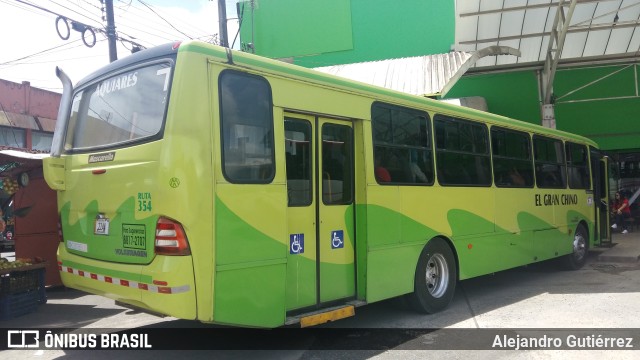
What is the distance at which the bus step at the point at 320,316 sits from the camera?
5229mm

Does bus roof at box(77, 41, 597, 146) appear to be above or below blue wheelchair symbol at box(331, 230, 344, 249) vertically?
above

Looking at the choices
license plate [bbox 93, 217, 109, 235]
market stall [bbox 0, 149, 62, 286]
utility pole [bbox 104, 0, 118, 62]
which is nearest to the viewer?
license plate [bbox 93, 217, 109, 235]

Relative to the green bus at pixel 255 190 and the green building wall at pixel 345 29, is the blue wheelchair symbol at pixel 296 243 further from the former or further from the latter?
the green building wall at pixel 345 29

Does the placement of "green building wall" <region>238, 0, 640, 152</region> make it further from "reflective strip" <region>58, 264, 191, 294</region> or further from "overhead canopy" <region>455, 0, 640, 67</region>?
"reflective strip" <region>58, 264, 191, 294</region>

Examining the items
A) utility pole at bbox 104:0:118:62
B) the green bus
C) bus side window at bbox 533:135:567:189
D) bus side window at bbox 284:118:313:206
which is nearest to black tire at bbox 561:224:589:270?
bus side window at bbox 533:135:567:189

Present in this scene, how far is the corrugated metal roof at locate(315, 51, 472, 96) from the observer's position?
14.2m

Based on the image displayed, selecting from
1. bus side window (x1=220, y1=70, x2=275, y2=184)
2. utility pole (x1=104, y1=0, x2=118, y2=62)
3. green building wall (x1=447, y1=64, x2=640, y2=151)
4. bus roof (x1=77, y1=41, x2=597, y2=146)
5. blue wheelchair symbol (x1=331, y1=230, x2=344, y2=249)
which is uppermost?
utility pole (x1=104, y1=0, x2=118, y2=62)

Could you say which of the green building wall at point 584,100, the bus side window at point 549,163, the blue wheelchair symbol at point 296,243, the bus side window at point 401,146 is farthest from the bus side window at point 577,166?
the blue wheelchair symbol at point 296,243

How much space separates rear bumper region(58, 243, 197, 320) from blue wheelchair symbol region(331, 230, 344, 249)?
193cm

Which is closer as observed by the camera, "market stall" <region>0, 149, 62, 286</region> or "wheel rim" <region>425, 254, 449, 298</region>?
"wheel rim" <region>425, 254, 449, 298</region>

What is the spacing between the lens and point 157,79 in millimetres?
4852

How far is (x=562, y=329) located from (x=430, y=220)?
210cm

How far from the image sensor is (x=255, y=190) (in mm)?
4918

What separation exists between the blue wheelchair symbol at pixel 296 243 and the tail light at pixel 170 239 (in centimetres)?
127
